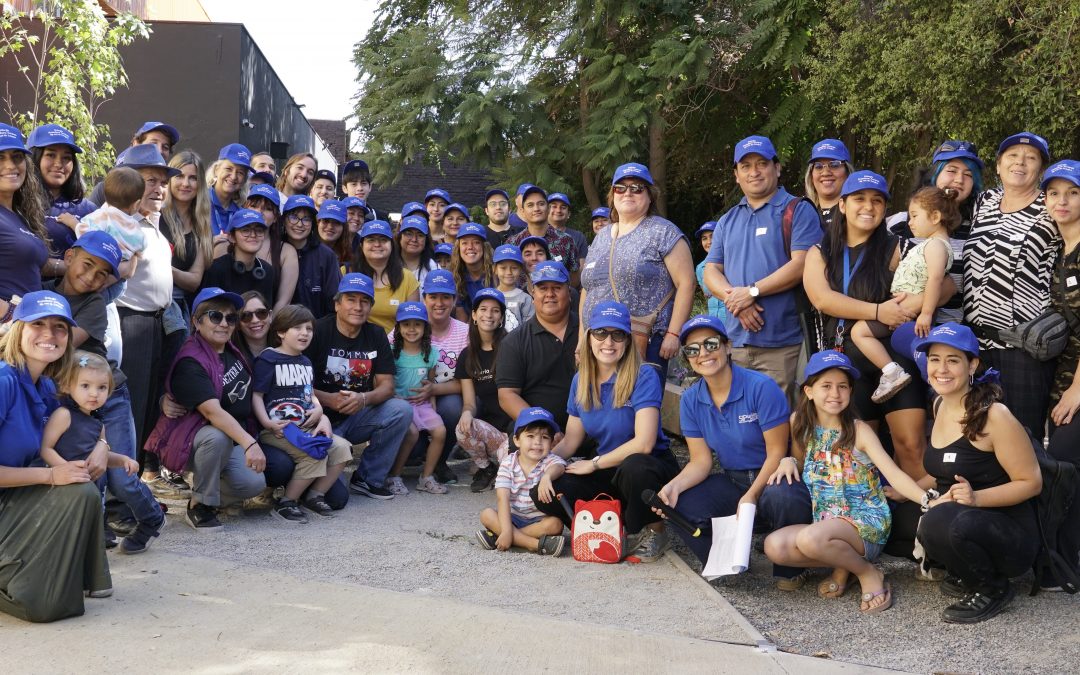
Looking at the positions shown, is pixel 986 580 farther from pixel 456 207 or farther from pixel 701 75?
pixel 701 75

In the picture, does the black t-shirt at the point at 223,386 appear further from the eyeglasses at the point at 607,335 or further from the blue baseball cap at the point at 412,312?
the eyeglasses at the point at 607,335

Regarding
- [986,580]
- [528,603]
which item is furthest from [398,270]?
[986,580]

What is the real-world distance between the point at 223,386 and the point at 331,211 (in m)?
2.01

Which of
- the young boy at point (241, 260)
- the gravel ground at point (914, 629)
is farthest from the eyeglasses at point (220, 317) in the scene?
the gravel ground at point (914, 629)

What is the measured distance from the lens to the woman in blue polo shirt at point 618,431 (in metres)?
5.53

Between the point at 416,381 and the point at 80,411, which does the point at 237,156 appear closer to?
the point at 416,381

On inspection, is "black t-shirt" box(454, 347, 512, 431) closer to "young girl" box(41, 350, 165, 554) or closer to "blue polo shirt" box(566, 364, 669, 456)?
"blue polo shirt" box(566, 364, 669, 456)

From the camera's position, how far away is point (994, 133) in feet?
32.7

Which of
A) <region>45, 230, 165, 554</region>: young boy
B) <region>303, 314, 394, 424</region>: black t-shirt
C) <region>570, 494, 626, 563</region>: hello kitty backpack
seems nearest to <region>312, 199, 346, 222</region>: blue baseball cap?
<region>303, 314, 394, 424</region>: black t-shirt

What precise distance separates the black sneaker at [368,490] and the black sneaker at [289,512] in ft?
2.29

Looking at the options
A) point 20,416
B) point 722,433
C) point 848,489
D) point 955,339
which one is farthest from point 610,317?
point 20,416

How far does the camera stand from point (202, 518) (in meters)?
5.99

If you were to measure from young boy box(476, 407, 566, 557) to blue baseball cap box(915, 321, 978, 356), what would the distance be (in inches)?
78.8

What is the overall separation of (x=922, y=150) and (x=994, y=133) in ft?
5.64
